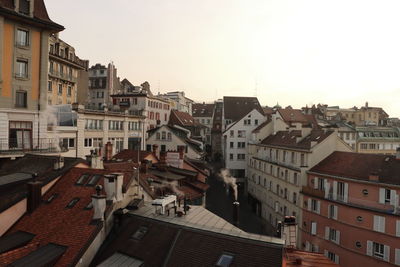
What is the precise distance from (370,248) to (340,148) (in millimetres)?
14861

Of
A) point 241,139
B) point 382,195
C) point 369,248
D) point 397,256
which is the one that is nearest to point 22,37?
point 382,195

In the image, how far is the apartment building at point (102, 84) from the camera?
84.6 meters

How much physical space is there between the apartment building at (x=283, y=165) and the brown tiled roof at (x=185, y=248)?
92.5 feet

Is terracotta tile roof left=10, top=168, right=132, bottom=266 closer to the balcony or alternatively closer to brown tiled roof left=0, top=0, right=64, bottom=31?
brown tiled roof left=0, top=0, right=64, bottom=31

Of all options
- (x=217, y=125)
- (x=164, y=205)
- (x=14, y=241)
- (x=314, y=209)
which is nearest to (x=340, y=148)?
(x=314, y=209)

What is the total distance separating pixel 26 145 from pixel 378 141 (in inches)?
2763

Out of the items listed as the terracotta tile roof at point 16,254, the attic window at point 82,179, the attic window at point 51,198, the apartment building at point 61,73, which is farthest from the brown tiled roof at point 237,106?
the terracotta tile roof at point 16,254

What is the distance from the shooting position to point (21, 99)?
31.3 metres

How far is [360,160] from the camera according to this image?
3653 cm

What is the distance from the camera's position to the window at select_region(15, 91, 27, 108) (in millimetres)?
30916

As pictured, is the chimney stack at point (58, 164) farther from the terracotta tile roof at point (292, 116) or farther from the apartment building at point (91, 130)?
the terracotta tile roof at point (292, 116)

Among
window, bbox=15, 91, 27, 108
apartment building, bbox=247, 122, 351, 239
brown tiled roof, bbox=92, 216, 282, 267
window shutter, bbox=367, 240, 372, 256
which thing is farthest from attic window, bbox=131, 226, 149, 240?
apartment building, bbox=247, 122, 351, 239

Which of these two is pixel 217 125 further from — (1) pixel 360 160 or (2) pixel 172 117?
(1) pixel 360 160

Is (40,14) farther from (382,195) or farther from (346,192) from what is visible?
(382,195)
